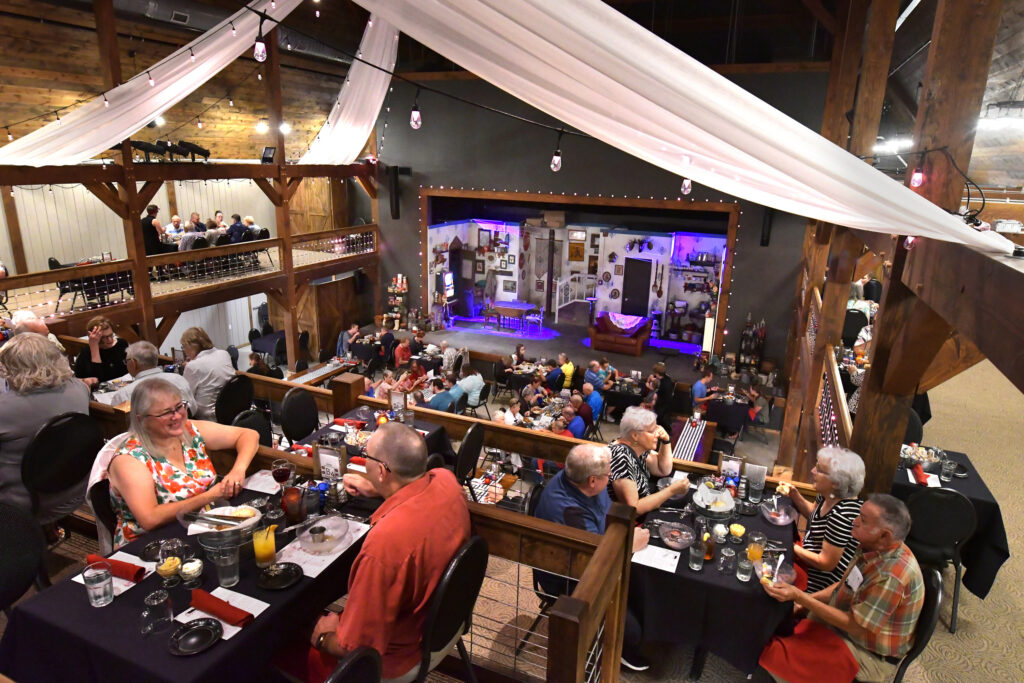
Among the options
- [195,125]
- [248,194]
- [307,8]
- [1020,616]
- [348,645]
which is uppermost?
[307,8]

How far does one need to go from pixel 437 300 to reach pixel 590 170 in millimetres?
4547

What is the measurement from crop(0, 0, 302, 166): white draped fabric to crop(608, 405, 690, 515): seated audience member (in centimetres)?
606

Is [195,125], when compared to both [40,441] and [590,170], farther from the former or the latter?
[40,441]

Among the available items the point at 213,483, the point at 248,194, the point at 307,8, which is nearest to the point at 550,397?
the point at 213,483

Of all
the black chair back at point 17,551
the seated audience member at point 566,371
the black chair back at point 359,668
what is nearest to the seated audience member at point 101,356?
the black chair back at point 17,551

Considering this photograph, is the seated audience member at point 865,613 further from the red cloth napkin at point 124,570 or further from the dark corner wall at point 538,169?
the dark corner wall at point 538,169

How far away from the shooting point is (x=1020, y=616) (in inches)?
163

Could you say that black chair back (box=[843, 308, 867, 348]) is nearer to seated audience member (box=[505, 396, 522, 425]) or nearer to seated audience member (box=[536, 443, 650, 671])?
seated audience member (box=[505, 396, 522, 425])

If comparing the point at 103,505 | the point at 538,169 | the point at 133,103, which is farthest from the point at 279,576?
the point at 538,169

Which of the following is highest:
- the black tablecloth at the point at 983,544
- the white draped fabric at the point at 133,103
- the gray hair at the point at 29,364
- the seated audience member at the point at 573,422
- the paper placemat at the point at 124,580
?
the white draped fabric at the point at 133,103

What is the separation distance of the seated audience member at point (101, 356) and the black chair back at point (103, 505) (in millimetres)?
3593

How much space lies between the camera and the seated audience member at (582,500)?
2902 mm

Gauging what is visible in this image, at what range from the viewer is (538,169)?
12117 millimetres

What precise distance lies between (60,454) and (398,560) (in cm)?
251
